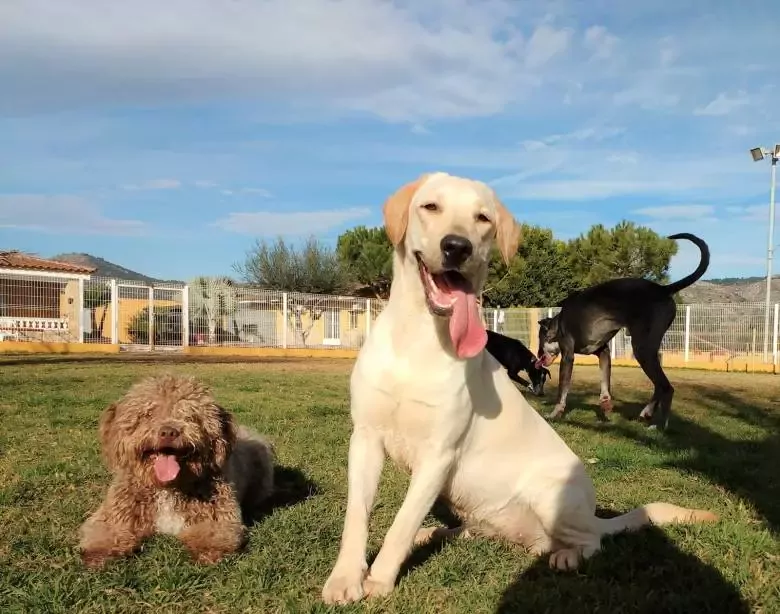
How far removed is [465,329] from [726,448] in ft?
17.2

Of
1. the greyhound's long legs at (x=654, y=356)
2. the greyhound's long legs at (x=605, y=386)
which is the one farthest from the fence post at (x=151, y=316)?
the greyhound's long legs at (x=654, y=356)

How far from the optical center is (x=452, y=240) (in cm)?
278

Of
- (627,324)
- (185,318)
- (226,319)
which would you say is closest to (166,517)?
(627,324)

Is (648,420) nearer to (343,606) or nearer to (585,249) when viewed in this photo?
(343,606)

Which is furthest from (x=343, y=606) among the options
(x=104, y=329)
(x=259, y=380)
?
(x=104, y=329)

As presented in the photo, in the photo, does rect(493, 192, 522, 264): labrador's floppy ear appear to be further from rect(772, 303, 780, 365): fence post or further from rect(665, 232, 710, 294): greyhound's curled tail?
rect(772, 303, 780, 365): fence post

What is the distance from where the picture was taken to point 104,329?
2291 centimetres

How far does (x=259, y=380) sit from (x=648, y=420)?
6.95m

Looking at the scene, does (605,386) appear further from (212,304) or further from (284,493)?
(212,304)

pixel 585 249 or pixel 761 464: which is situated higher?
pixel 585 249

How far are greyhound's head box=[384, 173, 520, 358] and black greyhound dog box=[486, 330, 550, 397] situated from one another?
958 centimetres

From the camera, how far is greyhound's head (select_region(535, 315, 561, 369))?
12430 millimetres

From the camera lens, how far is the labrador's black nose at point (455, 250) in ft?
9.13

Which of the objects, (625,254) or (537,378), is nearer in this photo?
(537,378)
